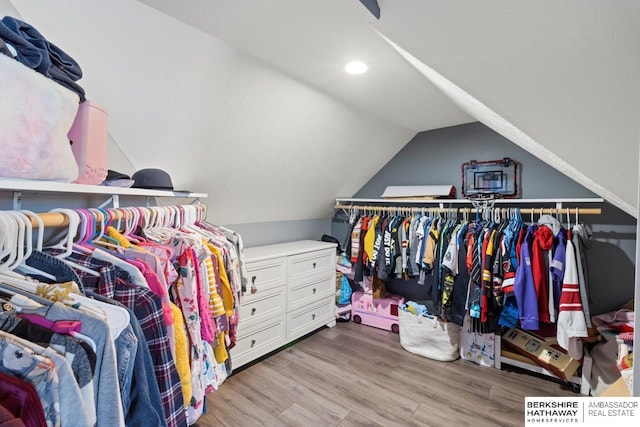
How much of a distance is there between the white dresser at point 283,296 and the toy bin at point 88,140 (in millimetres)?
1329

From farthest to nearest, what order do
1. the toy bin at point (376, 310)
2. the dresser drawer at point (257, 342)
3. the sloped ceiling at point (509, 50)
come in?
the toy bin at point (376, 310) < the dresser drawer at point (257, 342) < the sloped ceiling at point (509, 50)

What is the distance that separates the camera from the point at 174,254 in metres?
1.31

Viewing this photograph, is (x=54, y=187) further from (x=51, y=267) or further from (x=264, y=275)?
(x=264, y=275)

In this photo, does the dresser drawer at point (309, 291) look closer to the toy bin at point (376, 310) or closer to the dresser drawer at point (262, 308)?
the dresser drawer at point (262, 308)

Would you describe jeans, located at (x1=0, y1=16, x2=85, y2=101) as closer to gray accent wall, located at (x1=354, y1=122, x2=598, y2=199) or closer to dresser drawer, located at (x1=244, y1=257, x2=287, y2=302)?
dresser drawer, located at (x1=244, y1=257, x2=287, y2=302)

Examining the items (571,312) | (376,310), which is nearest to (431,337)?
(376,310)

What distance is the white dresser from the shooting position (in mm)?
2414

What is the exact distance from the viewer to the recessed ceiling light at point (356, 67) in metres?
1.71

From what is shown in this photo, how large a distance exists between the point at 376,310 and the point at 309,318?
74 cm

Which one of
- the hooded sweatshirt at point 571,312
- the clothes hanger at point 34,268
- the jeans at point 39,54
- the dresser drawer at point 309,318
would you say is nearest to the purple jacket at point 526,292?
the hooded sweatshirt at point 571,312

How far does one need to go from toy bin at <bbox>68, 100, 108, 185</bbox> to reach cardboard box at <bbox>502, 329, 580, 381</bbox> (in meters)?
3.05

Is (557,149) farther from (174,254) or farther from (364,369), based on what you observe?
(364,369)

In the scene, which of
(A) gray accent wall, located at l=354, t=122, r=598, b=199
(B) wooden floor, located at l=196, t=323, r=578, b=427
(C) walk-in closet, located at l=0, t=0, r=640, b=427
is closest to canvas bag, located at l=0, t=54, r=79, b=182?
(C) walk-in closet, located at l=0, t=0, r=640, b=427

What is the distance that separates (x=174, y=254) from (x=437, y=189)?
2.41 metres
